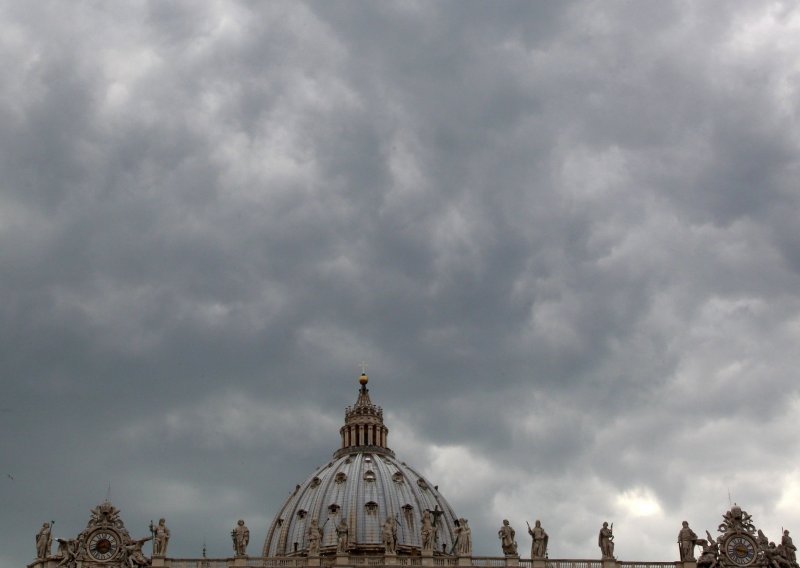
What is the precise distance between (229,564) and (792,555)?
1581 inches

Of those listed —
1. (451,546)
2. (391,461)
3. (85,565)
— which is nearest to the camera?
(85,565)

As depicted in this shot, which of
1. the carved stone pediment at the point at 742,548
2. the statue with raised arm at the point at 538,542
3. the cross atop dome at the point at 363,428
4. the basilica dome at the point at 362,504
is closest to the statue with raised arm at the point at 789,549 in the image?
the carved stone pediment at the point at 742,548

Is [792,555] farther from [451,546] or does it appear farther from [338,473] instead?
[338,473]

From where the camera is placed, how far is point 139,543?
83125 millimetres

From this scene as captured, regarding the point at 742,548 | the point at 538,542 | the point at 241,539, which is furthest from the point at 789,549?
the point at 241,539

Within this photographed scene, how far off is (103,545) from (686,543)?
41460mm

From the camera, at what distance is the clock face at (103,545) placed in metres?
82.6

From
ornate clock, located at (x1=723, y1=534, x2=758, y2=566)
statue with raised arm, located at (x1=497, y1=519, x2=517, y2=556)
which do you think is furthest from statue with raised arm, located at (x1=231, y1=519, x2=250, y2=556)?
ornate clock, located at (x1=723, y1=534, x2=758, y2=566)

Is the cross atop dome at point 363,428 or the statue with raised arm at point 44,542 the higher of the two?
the cross atop dome at point 363,428

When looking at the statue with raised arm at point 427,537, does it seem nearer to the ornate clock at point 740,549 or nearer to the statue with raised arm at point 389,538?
the statue with raised arm at point 389,538

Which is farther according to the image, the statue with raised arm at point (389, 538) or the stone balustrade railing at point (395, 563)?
the statue with raised arm at point (389, 538)

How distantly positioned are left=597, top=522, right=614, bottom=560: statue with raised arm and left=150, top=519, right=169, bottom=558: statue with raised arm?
31.1 metres

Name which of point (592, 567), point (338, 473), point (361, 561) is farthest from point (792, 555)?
point (338, 473)

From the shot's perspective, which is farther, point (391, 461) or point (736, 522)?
point (391, 461)
